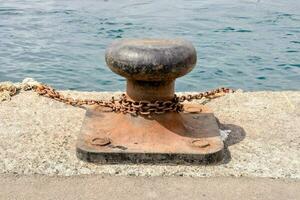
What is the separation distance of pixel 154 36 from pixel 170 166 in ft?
27.3

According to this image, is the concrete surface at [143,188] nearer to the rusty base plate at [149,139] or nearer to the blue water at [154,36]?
the rusty base plate at [149,139]

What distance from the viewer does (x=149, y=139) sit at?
373 centimetres

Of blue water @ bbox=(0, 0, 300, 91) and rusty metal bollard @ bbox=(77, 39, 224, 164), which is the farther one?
blue water @ bbox=(0, 0, 300, 91)

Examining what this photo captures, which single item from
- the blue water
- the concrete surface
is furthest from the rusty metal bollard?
the blue water

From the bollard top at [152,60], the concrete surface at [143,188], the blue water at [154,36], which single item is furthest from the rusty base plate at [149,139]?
→ the blue water at [154,36]

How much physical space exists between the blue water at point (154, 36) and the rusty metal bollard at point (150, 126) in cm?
479

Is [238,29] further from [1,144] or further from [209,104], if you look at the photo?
[1,144]

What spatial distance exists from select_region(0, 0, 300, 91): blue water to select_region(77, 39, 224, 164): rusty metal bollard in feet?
15.7

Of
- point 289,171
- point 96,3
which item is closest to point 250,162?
point 289,171

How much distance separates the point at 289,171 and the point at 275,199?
358mm

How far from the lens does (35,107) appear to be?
4.73 metres

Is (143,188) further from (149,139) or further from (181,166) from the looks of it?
(149,139)

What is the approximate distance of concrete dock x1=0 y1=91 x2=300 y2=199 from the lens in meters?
3.48

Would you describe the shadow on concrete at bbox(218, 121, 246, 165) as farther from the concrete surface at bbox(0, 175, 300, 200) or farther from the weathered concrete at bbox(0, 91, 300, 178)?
the concrete surface at bbox(0, 175, 300, 200)
